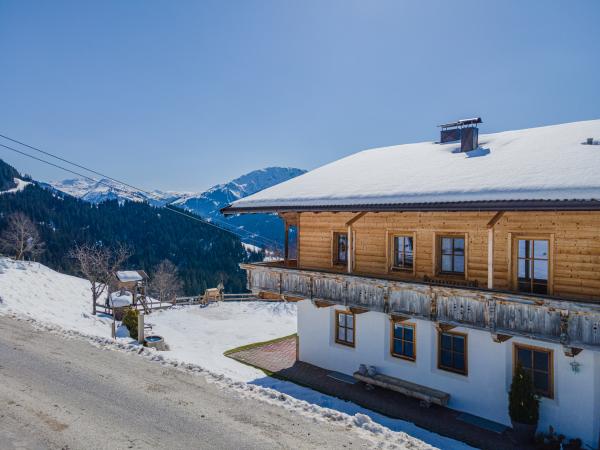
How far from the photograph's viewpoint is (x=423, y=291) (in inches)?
488

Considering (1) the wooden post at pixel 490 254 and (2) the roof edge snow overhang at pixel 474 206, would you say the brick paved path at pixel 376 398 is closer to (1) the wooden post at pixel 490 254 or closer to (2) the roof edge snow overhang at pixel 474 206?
(1) the wooden post at pixel 490 254

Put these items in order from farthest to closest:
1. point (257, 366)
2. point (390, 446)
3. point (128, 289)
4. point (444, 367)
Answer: point (128, 289) → point (257, 366) → point (444, 367) → point (390, 446)

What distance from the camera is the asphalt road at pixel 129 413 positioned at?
8758 mm

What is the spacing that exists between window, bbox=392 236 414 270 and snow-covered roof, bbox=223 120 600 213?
201cm

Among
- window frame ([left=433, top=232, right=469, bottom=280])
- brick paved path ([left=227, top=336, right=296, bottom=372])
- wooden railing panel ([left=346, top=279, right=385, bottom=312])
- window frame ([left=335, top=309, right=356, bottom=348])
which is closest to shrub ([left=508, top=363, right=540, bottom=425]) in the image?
window frame ([left=433, top=232, right=469, bottom=280])

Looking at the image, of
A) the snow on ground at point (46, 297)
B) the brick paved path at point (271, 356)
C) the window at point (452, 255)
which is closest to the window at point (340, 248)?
the window at point (452, 255)

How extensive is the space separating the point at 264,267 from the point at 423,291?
22.0ft

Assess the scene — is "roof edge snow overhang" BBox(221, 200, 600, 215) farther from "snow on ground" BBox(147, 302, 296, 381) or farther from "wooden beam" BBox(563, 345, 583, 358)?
"snow on ground" BBox(147, 302, 296, 381)

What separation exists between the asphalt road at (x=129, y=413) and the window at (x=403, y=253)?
639 centimetres

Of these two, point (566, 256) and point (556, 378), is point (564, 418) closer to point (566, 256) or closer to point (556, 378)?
point (556, 378)

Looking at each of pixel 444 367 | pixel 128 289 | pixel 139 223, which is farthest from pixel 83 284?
pixel 139 223

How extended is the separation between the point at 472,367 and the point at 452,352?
0.80m

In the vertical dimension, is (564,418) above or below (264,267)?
below

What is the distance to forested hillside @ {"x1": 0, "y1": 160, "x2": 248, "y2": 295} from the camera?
10312cm
